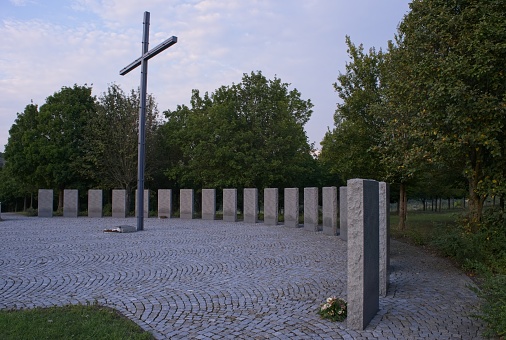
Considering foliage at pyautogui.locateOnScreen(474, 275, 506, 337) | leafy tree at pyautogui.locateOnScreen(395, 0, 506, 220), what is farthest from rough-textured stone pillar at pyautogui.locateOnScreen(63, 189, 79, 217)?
foliage at pyautogui.locateOnScreen(474, 275, 506, 337)

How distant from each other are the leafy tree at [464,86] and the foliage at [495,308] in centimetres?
464

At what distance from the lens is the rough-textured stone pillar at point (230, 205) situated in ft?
84.6

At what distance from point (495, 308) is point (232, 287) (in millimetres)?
4082

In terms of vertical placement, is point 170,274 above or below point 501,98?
below

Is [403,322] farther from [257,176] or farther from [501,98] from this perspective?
[257,176]

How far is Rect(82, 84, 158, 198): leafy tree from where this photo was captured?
32031mm

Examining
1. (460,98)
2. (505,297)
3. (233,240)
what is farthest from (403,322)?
(233,240)

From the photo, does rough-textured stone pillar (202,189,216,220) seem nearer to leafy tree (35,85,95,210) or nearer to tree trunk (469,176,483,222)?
leafy tree (35,85,95,210)

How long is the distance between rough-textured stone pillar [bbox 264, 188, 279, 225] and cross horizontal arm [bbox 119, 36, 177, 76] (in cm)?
879

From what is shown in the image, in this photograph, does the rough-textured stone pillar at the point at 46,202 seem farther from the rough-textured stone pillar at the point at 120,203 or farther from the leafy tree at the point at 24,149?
the leafy tree at the point at 24,149

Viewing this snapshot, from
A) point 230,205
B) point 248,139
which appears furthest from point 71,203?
point 248,139

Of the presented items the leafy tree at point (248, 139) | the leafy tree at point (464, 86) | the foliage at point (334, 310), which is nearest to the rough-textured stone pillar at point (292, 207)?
the leafy tree at point (248, 139)

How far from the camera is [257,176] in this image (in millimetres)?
28891

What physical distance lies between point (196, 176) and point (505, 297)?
26188mm
